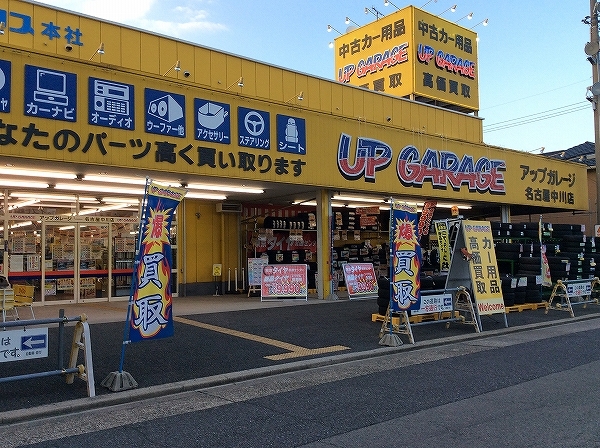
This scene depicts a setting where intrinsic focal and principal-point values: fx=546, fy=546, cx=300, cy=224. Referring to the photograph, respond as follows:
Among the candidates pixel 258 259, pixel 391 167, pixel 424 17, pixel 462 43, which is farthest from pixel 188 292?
pixel 462 43

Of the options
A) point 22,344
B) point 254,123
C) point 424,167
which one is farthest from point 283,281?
point 22,344

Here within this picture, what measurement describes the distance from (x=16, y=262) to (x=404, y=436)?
Result: 39.8 feet

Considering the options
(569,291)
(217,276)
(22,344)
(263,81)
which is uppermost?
(263,81)

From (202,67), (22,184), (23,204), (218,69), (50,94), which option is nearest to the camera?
(50,94)

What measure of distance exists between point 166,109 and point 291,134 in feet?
11.8

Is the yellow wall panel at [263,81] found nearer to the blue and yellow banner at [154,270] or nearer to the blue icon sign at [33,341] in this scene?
the blue and yellow banner at [154,270]

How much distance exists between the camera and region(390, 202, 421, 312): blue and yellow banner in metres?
9.41

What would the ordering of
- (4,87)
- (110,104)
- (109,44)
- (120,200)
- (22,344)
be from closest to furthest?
(22,344) → (4,87) → (110,104) → (109,44) → (120,200)

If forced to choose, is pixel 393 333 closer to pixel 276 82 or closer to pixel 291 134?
pixel 291 134

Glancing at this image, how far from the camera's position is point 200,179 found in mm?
13617

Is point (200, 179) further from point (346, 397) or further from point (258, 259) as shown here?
point (346, 397)

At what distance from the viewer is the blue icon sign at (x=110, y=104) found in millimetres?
11234

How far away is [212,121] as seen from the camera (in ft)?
42.6

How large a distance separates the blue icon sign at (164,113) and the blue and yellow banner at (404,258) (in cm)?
563
